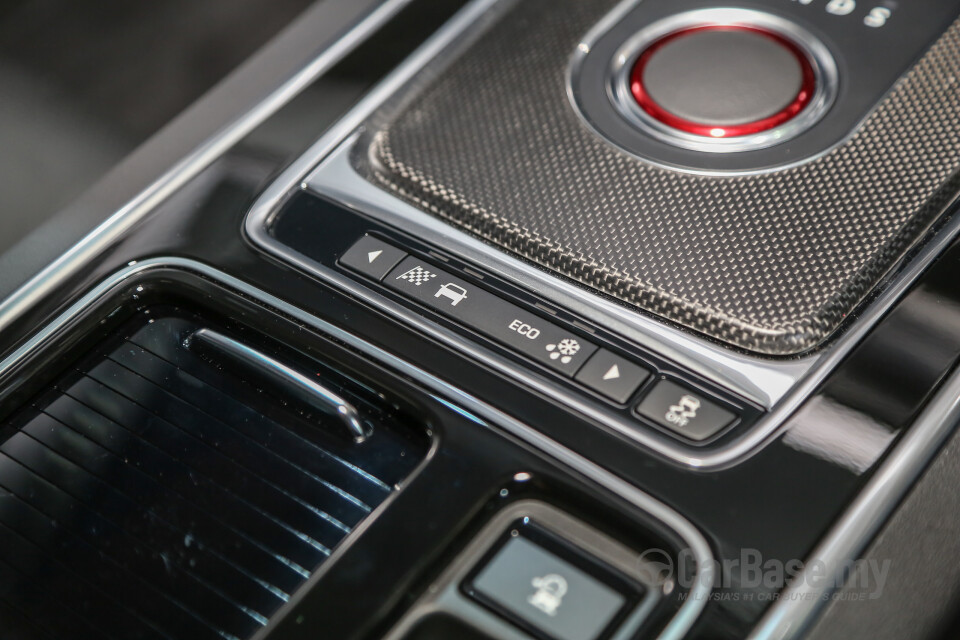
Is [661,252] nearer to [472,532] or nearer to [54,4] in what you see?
[472,532]

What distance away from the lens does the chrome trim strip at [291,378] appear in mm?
406

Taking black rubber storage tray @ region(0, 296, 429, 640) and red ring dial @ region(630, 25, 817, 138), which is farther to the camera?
red ring dial @ region(630, 25, 817, 138)

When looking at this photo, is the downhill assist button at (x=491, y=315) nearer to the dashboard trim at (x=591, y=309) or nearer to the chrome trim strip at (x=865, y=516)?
the dashboard trim at (x=591, y=309)

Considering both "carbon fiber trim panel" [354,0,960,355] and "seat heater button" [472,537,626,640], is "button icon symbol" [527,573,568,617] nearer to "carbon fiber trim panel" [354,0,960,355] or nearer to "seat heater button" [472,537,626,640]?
"seat heater button" [472,537,626,640]

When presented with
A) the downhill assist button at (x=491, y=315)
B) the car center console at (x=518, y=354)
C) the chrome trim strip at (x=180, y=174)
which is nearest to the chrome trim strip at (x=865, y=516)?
the car center console at (x=518, y=354)

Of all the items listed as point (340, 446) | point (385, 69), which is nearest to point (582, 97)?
point (385, 69)

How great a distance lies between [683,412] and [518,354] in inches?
2.8

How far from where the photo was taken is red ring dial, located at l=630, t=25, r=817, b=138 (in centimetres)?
48

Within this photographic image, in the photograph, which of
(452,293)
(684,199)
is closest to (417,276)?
(452,293)

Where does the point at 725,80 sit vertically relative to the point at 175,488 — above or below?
above

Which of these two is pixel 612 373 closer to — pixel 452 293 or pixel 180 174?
pixel 452 293

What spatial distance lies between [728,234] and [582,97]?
4.6 inches

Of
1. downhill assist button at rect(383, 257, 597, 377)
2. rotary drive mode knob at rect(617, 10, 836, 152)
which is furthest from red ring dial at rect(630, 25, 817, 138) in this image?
downhill assist button at rect(383, 257, 597, 377)

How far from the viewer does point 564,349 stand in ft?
1.36
